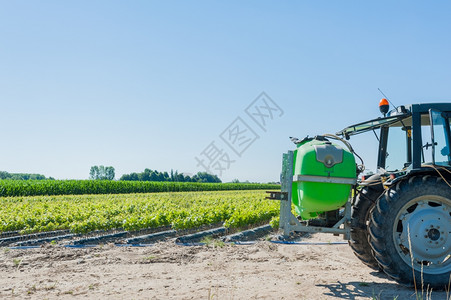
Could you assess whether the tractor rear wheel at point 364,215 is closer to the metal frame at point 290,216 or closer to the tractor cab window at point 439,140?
the metal frame at point 290,216

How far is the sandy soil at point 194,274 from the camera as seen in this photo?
4266mm

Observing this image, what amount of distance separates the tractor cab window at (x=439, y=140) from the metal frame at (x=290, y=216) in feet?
3.66

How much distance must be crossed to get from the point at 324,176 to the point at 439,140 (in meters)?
1.56

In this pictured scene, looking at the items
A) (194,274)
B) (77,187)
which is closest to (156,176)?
(77,187)

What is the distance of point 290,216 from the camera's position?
4730 millimetres

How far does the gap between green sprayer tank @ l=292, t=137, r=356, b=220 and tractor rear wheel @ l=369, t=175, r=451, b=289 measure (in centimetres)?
48

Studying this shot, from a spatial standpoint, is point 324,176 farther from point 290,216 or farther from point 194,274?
point 194,274

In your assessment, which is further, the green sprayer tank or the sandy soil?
the green sprayer tank

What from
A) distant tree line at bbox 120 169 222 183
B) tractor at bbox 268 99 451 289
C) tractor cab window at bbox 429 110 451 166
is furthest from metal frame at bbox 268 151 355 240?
distant tree line at bbox 120 169 222 183

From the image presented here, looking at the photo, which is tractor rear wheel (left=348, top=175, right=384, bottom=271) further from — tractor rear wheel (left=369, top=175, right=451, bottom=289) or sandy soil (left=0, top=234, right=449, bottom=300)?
tractor rear wheel (left=369, top=175, right=451, bottom=289)

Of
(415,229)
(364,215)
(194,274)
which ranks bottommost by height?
(194,274)

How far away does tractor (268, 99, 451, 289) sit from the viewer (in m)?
4.44

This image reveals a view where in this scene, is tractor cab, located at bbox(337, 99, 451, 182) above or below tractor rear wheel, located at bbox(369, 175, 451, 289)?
above

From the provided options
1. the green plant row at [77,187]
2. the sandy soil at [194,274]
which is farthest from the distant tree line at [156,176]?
the sandy soil at [194,274]
